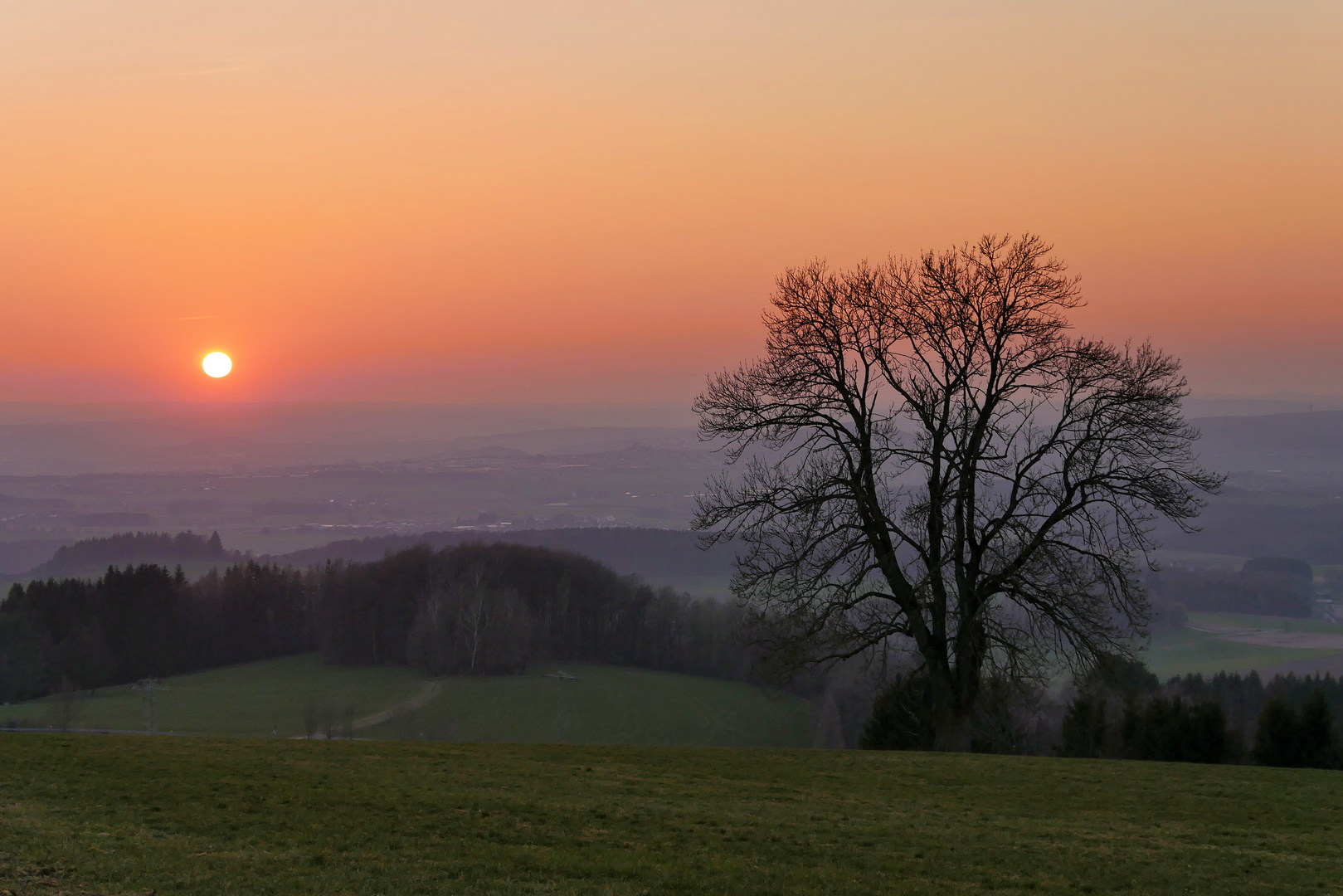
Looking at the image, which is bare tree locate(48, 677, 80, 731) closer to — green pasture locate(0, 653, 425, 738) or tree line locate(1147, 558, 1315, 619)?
green pasture locate(0, 653, 425, 738)

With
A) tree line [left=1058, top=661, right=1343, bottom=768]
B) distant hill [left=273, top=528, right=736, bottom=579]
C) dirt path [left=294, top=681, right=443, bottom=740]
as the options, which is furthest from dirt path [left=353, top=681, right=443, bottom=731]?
tree line [left=1058, top=661, right=1343, bottom=768]

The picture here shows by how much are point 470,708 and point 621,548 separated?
58.8m

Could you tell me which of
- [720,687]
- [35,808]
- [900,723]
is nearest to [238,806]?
[35,808]

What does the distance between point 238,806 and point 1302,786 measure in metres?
17.8

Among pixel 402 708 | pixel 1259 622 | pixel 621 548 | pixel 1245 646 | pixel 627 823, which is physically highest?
pixel 621 548

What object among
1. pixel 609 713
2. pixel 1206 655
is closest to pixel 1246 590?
pixel 1206 655

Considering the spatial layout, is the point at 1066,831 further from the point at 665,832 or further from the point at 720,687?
the point at 720,687

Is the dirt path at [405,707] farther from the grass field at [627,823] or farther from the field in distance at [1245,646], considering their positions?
the field in distance at [1245,646]

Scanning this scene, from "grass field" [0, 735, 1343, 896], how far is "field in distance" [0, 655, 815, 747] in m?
41.0

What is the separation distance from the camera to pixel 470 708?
67812mm

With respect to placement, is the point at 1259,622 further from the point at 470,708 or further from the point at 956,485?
the point at 956,485

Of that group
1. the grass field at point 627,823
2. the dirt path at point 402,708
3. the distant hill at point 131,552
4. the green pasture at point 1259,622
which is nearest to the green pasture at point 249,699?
the dirt path at point 402,708

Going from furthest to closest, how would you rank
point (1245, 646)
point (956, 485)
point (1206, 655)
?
point (1245, 646) < point (1206, 655) < point (956, 485)

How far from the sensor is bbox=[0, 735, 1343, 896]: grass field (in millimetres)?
10672
